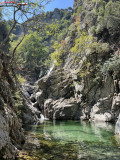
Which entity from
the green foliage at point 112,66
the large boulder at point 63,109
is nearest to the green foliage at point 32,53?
the large boulder at point 63,109

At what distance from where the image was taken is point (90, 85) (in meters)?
24.8

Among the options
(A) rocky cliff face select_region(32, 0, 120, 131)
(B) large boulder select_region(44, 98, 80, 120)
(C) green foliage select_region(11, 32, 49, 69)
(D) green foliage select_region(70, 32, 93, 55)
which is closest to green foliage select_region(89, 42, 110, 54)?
(A) rocky cliff face select_region(32, 0, 120, 131)

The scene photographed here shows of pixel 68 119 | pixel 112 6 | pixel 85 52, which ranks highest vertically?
pixel 112 6

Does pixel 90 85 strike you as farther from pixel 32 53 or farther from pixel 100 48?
pixel 32 53

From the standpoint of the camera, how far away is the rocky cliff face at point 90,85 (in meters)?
22.1

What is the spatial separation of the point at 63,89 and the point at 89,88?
5152 millimetres

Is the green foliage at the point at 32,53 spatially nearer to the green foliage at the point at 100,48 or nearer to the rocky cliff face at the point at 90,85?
the rocky cliff face at the point at 90,85

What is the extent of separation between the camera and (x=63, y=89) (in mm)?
27703

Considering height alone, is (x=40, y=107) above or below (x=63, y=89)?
below

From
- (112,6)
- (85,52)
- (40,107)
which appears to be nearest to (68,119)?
(40,107)

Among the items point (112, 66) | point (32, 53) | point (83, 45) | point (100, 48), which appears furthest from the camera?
point (32, 53)

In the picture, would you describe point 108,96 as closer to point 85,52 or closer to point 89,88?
point 89,88

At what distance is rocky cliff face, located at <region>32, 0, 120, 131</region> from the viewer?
22.1 meters

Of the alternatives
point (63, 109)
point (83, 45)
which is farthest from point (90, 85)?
point (83, 45)
